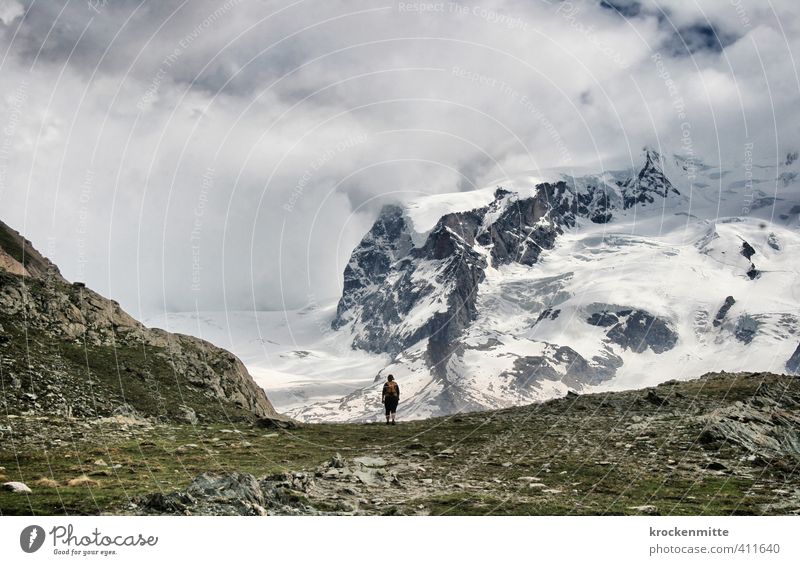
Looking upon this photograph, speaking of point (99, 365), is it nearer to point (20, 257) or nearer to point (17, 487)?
point (17, 487)

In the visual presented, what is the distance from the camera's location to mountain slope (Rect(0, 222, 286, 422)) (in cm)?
4966

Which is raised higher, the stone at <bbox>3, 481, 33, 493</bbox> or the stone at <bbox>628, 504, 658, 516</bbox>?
the stone at <bbox>3, 481, 33, 493</bbox>

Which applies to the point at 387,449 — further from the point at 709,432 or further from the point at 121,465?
the point at 709,432

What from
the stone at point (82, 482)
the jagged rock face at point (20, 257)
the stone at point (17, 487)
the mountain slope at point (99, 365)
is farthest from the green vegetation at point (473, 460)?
the jagged rock face at point (20, 257)

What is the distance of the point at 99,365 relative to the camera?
56.8 m

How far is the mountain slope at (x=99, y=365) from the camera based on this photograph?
163 ft

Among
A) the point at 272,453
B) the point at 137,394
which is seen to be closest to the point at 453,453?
the point at 272,453

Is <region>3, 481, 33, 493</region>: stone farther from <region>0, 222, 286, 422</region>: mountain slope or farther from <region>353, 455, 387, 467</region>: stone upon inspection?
<region>0, 222, 286, 422</region>: mountain slope

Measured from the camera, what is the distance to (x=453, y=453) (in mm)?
41594

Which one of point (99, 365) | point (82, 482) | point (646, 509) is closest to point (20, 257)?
point (99, 365)

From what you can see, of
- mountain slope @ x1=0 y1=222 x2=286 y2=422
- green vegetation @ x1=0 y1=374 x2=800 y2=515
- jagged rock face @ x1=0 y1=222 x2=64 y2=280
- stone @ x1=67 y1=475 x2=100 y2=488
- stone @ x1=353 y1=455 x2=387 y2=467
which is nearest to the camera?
green vegetation @ x1=0 y1=374 x2=800 y2=515

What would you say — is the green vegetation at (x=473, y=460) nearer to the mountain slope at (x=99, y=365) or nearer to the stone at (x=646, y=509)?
the stone at (x=646, y=509)

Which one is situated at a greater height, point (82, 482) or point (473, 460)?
point (82, 482)

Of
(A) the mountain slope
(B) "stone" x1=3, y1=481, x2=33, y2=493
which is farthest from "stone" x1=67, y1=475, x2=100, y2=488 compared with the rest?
(A) the mountain slope
